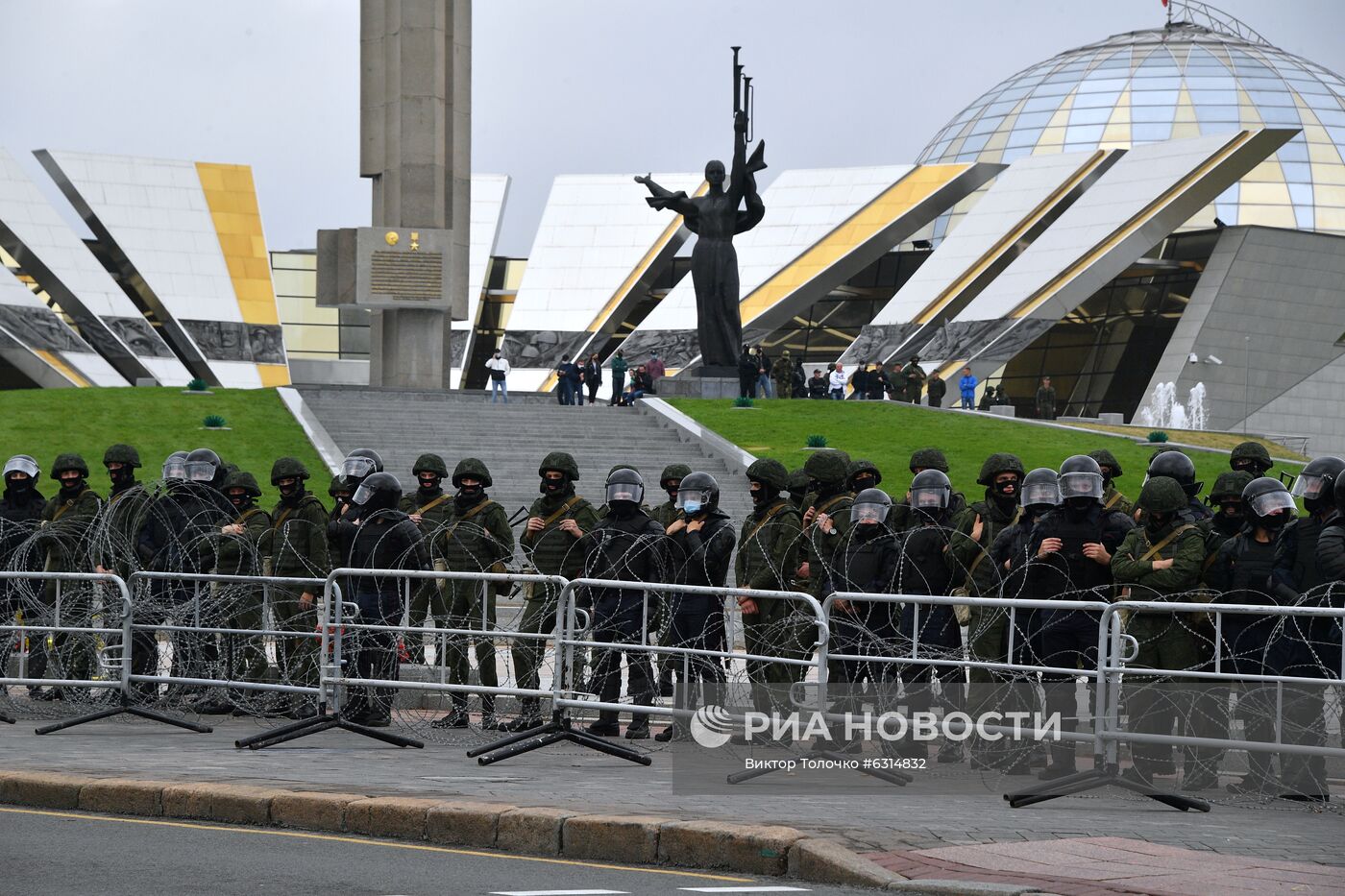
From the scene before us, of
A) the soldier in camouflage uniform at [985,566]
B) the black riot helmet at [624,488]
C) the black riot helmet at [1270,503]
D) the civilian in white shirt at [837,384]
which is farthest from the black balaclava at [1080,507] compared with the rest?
the civilian in white shirt at [837,384]

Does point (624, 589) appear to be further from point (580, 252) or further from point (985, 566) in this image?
point (580, 252)

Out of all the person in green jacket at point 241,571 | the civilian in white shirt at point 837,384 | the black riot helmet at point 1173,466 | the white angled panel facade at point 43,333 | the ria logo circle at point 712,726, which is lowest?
the ria logo circle at point 712,726

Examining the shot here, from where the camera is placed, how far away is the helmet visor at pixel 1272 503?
924 cm

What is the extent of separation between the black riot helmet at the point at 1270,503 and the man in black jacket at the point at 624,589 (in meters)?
3.00

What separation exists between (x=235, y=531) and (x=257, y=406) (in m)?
17.9

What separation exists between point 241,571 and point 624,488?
294 centimetres

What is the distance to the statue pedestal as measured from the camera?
3406cm

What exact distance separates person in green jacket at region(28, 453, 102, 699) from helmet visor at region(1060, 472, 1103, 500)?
5710mm

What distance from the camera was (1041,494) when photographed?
9953 millimetres

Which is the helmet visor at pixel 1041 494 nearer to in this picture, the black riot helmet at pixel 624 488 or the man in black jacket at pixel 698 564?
the man in black jacket at pixel 698 564

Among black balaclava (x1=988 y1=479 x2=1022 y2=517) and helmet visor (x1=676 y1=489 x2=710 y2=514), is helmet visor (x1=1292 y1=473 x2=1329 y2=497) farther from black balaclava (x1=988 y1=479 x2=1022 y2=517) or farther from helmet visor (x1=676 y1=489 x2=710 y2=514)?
helmet visor (x1=676 y1=489 x2=710 y2=514)

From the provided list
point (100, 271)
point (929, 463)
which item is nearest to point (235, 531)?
point (929, 463)

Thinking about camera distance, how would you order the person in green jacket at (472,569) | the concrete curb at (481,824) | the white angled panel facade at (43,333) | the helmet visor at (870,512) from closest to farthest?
the concrete curb at (481,824) → the helmet visor at (870,512) → the person in green jacket at (472,569) → the white angled panel facade at (43,333)

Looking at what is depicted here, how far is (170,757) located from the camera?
30.6 ft
